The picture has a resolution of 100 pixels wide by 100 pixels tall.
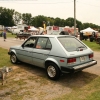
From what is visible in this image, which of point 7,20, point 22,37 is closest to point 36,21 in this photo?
point 7,20

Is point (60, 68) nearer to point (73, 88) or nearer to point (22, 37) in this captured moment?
point (73, 88)

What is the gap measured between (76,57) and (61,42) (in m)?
0.80

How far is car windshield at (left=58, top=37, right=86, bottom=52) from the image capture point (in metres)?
5.48

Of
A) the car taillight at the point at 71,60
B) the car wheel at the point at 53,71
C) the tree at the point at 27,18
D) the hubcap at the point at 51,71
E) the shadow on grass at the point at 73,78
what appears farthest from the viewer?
the tree at the point at 27,18

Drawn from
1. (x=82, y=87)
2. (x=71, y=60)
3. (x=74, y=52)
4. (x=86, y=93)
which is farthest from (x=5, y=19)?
(x=86, y=93)

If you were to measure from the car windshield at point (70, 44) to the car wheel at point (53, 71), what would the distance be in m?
0.77

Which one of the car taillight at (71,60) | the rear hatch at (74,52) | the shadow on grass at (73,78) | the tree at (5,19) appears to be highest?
the tree at (5,19)

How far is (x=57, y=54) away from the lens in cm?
529

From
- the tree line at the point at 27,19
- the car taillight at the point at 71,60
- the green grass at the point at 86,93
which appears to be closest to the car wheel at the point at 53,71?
the car taillight at the point at 71,60

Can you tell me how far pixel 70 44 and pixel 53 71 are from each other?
1192 mm

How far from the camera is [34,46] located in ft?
21.0

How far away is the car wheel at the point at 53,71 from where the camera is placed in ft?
17.3

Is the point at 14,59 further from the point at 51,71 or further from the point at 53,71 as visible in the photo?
the point at 53,71

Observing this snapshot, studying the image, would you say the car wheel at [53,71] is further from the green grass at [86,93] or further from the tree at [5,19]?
the tree at [5,19]
